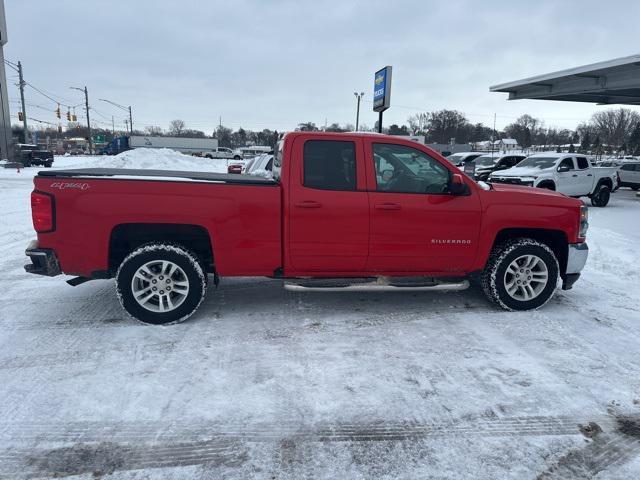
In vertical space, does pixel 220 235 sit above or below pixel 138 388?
above

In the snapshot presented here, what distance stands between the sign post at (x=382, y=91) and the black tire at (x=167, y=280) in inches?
580

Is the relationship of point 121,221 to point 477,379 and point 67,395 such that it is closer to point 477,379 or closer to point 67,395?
point 67,395

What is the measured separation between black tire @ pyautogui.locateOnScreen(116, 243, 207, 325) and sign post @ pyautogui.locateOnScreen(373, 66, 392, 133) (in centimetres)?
1472

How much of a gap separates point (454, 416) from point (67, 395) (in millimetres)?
2748

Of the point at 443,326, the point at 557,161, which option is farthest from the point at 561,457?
the point at 557,161

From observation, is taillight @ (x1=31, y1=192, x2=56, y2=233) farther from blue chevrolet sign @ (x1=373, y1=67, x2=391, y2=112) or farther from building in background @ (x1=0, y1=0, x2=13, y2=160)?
building in background @ (x1=0, y1=0, x2=13, y2=160)

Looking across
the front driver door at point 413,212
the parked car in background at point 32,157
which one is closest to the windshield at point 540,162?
the front driver door at point 413,212

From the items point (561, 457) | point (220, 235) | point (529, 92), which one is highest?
point (529, 92)

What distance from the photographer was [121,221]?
167 inches

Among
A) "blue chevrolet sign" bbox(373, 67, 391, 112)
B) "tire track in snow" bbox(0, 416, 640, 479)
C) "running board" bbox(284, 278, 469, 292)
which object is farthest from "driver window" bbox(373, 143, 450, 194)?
"blue chevrolet sign" bbox(373, 67, 391, 112)

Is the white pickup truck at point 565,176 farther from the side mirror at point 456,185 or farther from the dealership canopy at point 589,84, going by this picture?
the side mirror at point 456,185

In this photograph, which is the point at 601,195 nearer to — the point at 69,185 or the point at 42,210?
the point at 69,185

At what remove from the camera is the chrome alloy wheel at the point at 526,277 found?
4977mm

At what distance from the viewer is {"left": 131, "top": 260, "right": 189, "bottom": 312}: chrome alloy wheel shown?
14.3 feet
